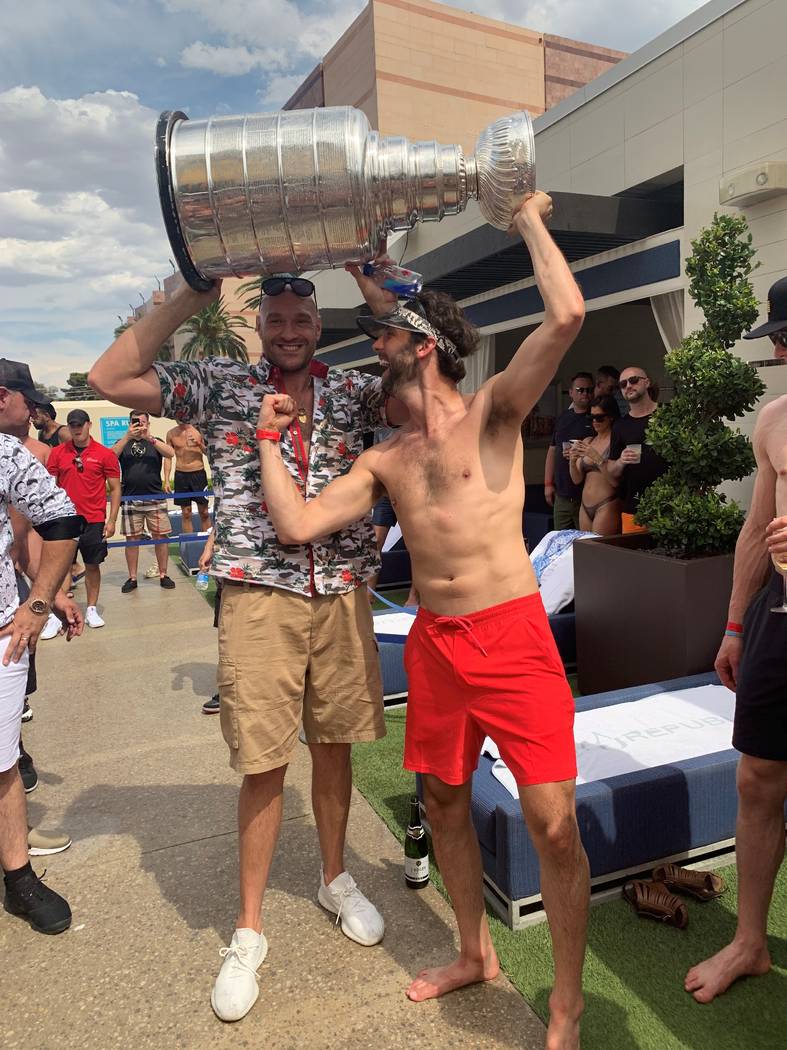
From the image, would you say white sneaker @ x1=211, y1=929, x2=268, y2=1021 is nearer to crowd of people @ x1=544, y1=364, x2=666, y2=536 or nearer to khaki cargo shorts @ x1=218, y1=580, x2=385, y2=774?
khaki cargo shorts @ x1=218, y1=580, x2=385, y2=774

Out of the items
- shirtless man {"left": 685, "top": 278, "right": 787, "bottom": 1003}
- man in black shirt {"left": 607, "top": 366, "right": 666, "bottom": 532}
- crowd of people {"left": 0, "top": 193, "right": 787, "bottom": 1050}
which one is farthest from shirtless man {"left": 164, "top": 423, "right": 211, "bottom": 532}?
shirtless man {"left": 685, "top": 278, "right": 787, "bottom": 1003}

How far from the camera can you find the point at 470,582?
2033 millimetres

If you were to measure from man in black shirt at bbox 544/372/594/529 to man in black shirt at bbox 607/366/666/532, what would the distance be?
609mm

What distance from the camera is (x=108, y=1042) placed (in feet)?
6.95

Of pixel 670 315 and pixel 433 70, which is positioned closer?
pixel 670 315

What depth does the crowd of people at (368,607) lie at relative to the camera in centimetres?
196

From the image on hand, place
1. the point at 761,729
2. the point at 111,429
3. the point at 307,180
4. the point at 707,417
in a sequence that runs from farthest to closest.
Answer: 1. the point at 111,429
2. the point at 707,417
3. the point at 761,729
4. the point at 307,180

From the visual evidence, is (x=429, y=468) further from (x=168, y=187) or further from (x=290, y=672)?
(x=168, y=187)

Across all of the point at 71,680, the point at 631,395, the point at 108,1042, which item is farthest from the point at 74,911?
the point at 631,395

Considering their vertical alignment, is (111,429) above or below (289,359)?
above

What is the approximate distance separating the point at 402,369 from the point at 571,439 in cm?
459

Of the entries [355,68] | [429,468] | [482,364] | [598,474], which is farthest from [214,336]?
[429,468]

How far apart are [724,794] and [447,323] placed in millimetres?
2005

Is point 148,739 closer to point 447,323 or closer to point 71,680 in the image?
point 71,680
